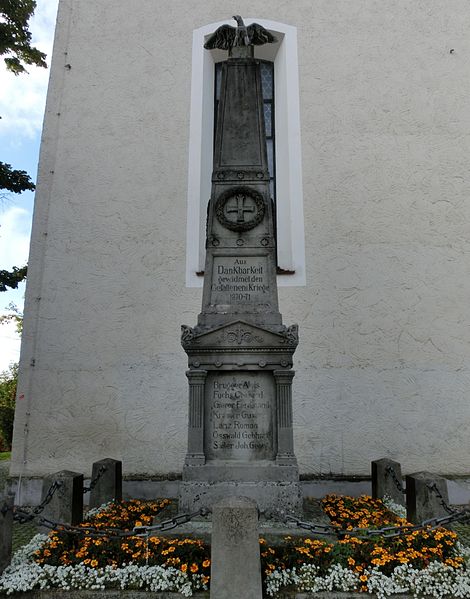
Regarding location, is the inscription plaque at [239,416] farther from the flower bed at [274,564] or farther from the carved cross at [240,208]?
the carved cross at [240,208]

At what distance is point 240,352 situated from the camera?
4.63m

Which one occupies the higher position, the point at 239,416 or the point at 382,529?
the point at 239,416

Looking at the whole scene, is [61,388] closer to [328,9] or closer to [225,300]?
[225,300]

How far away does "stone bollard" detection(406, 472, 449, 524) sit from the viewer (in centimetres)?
436

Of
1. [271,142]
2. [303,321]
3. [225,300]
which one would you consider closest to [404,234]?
[303,321]

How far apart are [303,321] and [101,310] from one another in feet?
10.3

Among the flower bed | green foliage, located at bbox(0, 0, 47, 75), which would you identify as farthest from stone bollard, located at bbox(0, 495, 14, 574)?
green foliage, located at bbox(0, 0, 47, 75)

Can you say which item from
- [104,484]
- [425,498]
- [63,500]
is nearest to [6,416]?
[104,484]

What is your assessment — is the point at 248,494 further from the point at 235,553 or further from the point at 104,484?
the point at 104,484

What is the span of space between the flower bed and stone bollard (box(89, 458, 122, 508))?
1538 mm

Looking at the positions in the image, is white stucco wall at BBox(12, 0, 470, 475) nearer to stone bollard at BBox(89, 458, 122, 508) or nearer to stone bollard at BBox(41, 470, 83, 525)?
stone bollard at BBox(89, 458, 122, 508)

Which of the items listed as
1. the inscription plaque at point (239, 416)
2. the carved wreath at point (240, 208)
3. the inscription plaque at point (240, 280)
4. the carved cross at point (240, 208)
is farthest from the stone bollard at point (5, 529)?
the carved cross at point (240, 208)

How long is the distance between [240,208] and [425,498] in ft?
11.5

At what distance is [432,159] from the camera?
751cm
